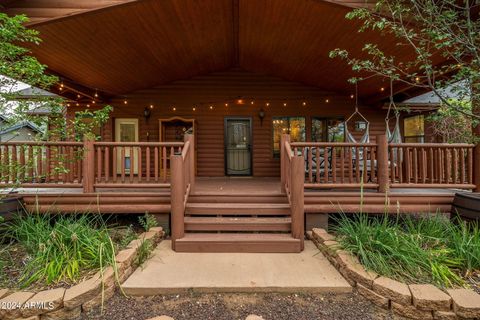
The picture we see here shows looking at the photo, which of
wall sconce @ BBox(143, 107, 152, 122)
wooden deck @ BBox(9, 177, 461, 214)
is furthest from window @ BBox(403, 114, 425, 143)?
wall sconce @ BBox(143, 107, 152, 122)

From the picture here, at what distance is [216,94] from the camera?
7520 millimetres

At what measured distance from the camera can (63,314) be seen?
2074mm

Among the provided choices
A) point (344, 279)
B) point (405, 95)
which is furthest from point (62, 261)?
point (405, 95)

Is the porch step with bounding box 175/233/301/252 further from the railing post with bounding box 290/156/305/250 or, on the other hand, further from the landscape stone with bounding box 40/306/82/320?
the landscape stone with bounding box 40/306/82/320

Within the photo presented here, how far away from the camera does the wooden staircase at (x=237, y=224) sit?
3217 millimetres

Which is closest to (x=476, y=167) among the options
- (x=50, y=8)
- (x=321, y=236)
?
(x=321, y=236)

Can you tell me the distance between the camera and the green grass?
236 cm

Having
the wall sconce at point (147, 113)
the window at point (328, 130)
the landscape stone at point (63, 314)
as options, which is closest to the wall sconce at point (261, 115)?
the window at point (328, 130)

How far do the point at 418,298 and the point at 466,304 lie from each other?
36cm

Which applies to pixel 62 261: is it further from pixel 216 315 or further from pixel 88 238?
pixel 216 315

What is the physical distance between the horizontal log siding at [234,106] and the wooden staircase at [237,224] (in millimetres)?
3486

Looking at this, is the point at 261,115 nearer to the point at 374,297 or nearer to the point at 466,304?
the point at 374,297

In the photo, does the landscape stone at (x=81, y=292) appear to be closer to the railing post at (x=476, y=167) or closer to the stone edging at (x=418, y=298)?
the stone edging at (x=418, y=298)

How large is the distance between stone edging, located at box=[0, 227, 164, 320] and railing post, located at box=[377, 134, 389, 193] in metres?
3.87
